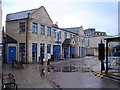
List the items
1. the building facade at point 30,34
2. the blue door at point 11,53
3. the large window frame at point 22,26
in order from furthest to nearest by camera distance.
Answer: the large window frame at point 22,26
the building facade at point 30,34
the blue door at point 11,53

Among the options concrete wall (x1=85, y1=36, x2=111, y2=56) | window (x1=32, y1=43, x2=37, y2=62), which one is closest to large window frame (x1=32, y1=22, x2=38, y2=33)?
window (x1=32, y1=43, x2=37, y2=62)

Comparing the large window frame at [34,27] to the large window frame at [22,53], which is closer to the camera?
the large window frame at [22,53]

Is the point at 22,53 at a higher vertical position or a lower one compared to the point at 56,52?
higher

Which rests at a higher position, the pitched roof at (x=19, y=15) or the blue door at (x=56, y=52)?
the pitched roof at (x=19, y=15)

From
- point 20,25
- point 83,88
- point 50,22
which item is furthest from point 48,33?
point 83,88

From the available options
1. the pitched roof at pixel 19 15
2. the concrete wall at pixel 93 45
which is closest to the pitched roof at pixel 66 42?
the pitched roof at pixel 19 15

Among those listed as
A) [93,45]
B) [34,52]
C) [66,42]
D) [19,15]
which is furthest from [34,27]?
[93,45]

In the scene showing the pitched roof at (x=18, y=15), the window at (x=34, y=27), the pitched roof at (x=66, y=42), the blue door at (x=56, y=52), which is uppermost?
the pitched roof at (x=18, y=15)

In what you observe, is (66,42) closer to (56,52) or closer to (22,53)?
(56,52)

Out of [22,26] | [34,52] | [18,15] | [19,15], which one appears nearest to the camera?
[22,26]

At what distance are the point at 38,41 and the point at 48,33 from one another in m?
3.98

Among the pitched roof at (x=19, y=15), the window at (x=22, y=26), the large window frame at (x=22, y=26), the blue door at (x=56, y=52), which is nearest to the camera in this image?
the large window frame at (x=22, y=26)

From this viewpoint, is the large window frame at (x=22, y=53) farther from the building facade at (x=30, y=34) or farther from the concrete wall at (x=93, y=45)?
the concrete wall at (x=93, y=45)

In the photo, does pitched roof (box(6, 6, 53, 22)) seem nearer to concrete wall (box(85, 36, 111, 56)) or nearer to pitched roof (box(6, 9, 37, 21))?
pitched roof (box(6, 9, 37, 21))
